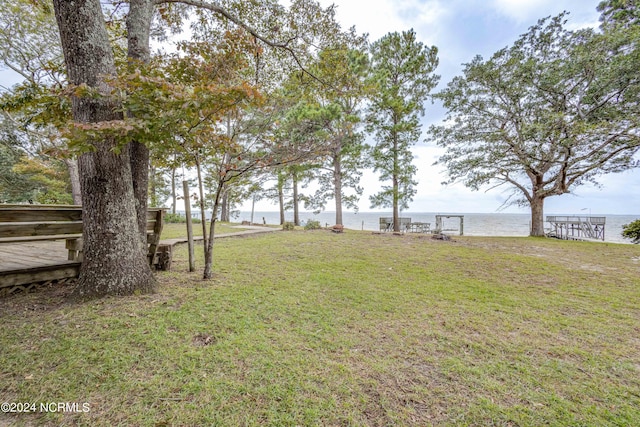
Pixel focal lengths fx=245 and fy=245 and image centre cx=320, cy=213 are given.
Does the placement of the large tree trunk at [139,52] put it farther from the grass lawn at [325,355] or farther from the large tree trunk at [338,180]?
the large tree trunk at [338,180]

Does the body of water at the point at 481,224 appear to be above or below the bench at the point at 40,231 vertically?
below

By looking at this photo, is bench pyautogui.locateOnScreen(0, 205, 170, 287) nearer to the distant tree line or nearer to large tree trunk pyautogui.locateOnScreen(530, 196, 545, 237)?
the distant tree line

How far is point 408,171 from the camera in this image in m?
12.0

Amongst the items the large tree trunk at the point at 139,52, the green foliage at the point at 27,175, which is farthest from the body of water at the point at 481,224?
the green foliage at the point at 27,175

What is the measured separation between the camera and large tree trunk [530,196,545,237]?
11828mm

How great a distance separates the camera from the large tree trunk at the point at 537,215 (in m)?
11.8

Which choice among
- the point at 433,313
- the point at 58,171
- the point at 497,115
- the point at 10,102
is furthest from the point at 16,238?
the point at 58,171

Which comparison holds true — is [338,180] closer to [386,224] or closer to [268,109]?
[386,224]

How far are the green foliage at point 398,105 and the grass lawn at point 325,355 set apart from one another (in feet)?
29.4

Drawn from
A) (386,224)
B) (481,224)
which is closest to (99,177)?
(386,224)

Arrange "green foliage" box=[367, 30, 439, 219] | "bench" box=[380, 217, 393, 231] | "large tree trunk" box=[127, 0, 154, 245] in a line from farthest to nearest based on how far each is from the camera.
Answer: "bench" box=[380, 217, 393, 231] < "green foliage" box=[367, 30, 439, 219] < "large tree trunk" box=[127, 0, 154, 245]

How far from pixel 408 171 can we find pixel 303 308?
10.6 meters

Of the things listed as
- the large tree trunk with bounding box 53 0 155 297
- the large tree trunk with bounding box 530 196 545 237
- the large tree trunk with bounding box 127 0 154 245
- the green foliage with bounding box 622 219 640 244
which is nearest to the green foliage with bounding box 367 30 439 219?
the large tree trunk with bounding box 530 196 545 237

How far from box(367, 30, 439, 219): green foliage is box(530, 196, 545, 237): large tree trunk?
18.8ft
